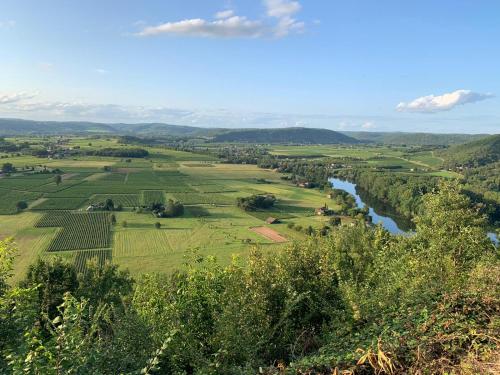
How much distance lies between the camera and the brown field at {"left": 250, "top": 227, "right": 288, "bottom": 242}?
7669cm

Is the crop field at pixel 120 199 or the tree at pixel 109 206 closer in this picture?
the tree at pixel 109 206

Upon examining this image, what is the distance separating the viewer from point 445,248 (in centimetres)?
1998

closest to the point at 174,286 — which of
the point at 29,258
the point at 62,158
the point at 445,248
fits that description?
the point at 445,248

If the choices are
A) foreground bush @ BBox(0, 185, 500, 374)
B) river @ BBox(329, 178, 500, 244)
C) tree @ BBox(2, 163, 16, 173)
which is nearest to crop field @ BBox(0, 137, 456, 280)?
tree @ BBox(2, 163, 16, 173)

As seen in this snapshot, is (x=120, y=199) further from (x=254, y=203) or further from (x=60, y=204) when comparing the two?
(x=254, y=203)

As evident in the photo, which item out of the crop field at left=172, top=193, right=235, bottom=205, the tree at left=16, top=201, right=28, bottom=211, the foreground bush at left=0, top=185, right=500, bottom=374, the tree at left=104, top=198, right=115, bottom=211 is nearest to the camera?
the foreground bush at left=0, top=185, right=500, bottom=374

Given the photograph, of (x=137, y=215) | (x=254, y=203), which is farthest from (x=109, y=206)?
(x=254, y=203)

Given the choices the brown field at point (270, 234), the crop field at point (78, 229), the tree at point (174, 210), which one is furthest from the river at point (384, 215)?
the crop field at point (78, 229)

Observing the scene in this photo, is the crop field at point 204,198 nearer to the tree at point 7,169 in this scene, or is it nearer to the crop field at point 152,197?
the crop field at point 152,197

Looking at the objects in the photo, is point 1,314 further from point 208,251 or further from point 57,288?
point 208,251

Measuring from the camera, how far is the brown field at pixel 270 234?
76.7 meters

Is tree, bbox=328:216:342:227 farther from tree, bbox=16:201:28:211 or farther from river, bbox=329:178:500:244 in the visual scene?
tree, bbox=16:201:28:211

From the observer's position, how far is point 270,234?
8062 cm

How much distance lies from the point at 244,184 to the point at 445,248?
402ft
